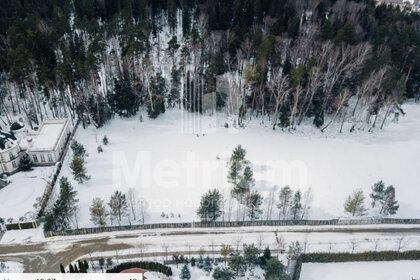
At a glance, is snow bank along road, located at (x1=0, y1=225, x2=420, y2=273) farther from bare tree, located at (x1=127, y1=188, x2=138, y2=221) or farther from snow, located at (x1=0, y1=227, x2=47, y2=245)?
bare tree, located at (x1=127, y1=188, x2=138, y2=221)

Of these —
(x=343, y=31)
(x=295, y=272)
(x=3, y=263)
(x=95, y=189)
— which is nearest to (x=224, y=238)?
(x=295, y=272)

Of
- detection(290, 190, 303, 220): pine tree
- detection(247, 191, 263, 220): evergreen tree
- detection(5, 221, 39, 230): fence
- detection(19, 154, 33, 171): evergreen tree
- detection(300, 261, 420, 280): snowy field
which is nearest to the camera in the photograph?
detection(300, 261, 420, 280): snowy field

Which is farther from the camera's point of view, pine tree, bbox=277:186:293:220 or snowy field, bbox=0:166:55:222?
snowy field, bbox=0:166:55:222

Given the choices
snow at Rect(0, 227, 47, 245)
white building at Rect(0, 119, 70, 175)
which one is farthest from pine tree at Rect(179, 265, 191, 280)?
white building at Rect(0, 119, 70, 175)

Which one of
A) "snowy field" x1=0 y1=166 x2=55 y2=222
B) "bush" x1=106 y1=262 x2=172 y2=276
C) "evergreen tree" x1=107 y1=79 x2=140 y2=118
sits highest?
"evergreen tree" x1=107 y1=79 x2=140 y2=118

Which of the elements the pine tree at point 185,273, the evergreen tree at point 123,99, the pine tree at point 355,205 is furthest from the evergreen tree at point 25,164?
the pine tree at point 355,205

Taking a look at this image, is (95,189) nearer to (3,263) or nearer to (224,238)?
(3,263)

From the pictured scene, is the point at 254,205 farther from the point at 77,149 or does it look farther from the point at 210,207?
the point at 77,149
